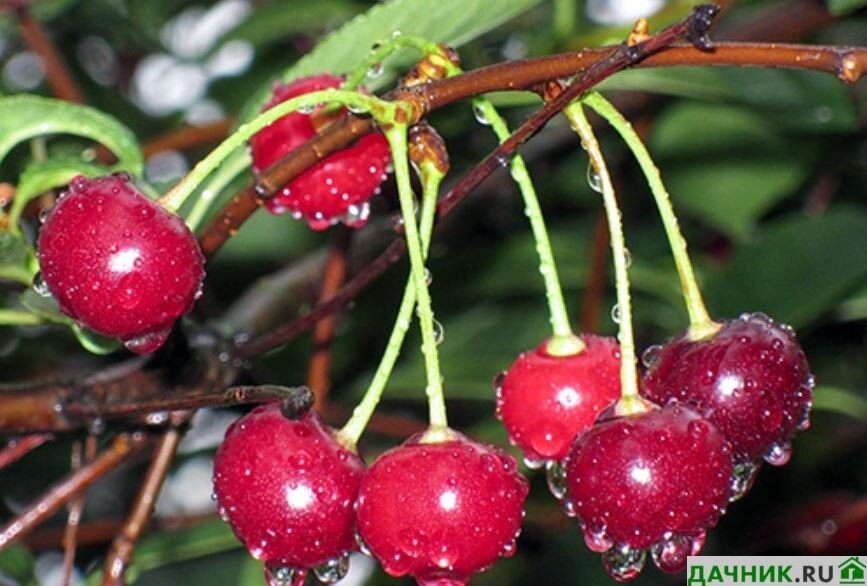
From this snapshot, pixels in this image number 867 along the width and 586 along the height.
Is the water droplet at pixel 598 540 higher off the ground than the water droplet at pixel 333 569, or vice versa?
the water droplet at pixel 598 540

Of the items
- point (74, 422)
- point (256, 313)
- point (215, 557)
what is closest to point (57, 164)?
point (74, 422)

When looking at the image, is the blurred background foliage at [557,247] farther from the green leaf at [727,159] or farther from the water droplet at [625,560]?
the water droplet at [625,560]


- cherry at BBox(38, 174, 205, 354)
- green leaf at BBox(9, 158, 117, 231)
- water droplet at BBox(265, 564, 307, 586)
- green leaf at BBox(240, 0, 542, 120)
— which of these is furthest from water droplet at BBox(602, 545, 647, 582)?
green leaf at BBox(9, 158, 117, 231)

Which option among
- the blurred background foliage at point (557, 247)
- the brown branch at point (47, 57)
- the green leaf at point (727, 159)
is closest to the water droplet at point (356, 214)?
the blurred background foliage at point (557, 247)

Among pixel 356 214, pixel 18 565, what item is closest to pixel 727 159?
pixel 356 214

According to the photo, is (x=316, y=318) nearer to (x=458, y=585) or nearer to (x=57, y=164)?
(x=57, y=164)

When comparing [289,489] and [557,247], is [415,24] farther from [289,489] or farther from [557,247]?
[557,247]
